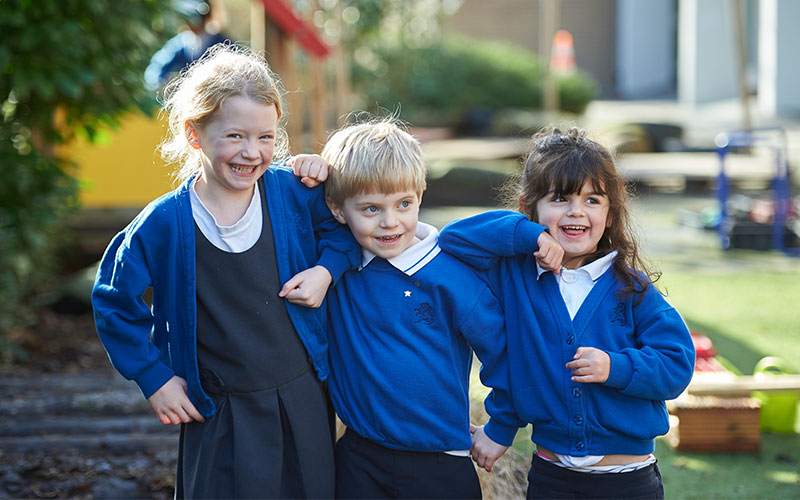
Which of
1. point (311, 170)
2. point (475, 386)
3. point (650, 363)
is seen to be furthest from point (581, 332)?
point (475, 386)

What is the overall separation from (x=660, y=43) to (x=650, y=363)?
25.1m

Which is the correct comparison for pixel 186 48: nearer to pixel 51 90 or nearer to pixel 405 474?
pixel 51 90

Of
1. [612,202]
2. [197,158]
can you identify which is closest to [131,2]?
[197,158]

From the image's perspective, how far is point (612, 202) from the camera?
7.20ft

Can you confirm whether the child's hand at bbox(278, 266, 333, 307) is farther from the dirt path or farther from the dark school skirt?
the dirt path

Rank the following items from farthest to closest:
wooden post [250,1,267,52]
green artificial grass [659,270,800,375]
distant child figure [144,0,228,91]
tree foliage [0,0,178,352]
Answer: wooden post [250,1,267,52], distant child figure [144,0,228,91], green artificial grass [659,270,800,375], tree foliage [0,0,178,352]

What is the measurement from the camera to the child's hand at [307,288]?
2.10 meters

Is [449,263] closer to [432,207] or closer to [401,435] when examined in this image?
[401,435]

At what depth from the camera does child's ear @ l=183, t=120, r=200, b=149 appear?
83.3 inches

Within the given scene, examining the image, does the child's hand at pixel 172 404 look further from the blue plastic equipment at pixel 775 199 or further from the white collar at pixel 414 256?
the blue plastic equipment at pixel 775 199

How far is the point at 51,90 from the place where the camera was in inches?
154

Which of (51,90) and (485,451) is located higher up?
(51,90)

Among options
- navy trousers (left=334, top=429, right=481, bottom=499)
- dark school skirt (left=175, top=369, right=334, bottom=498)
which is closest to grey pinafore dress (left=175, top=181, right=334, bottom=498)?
dark school skirt (left=175, top=369, right=334, bottom=498)

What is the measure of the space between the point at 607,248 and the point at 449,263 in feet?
1.39
